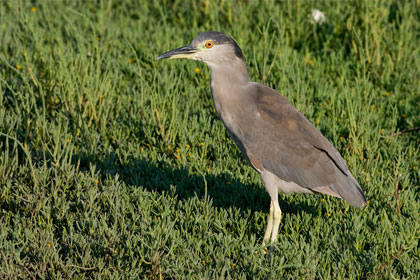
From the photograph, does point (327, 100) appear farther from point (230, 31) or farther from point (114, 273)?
point (114, 273)

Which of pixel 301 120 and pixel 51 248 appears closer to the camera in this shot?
pixel 51 248

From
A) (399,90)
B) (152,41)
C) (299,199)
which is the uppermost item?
(152,41)

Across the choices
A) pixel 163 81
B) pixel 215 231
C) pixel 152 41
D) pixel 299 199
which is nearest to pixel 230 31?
pixel 152 41

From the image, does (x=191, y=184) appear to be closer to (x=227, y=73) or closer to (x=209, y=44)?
(x=227, y=73)

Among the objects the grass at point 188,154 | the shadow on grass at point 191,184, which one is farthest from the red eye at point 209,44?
the shadow on grass at point 191,184

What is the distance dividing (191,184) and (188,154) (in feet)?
1.28

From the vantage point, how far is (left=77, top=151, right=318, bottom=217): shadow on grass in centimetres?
500

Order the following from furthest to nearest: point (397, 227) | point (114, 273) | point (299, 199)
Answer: point (299, 199) → point (397, 227) → point (114, 273)

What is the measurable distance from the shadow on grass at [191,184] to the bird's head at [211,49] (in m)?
1.00

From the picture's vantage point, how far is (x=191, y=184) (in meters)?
5.21

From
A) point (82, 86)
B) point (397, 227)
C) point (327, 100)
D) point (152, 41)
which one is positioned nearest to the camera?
point (397, 227)

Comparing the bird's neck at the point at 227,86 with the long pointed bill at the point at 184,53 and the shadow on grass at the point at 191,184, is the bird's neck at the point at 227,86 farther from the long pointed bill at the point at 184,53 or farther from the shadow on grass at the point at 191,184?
the shadow on grass at the point at 191,184

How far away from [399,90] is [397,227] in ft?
7.81

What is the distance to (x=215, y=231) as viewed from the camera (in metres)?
4.64
